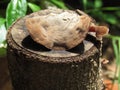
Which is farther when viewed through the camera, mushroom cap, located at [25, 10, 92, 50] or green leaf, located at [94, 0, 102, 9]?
green leaf, located at [94, 0, 102, 9]

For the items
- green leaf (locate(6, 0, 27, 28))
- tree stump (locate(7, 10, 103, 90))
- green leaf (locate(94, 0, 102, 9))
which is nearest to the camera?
tree stump (locate(7, 10, 103, 90))

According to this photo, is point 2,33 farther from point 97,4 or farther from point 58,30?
point 97,4

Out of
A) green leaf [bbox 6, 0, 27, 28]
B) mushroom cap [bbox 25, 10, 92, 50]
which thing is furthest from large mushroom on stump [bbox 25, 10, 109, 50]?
green leaf [bbox 6, 0, 27, 28]

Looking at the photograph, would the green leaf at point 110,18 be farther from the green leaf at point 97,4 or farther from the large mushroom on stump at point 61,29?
the large mushroom on stump at point 61,29

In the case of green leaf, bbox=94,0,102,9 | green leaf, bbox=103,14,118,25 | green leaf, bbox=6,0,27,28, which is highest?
green leaf, bbox=6,0,27,28

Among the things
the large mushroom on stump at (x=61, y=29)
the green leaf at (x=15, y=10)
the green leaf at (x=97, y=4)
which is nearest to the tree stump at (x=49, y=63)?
the large mushroom on stump at (x=61, y=29)

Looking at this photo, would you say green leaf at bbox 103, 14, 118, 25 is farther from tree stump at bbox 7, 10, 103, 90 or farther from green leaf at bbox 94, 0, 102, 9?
tree stump at bbox 7, 10, 103, 90

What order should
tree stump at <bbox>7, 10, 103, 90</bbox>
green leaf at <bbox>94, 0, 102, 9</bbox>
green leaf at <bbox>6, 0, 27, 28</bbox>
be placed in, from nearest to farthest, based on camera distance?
tree stump at <bbox>7, 10, 103, 90</bbox>, green leaf at <bbox>6, 0, 27, 28</bbox>, green leaf at <bbox>94, 0, 102, 9</bbox>
